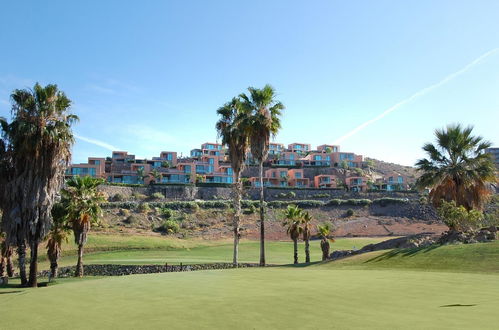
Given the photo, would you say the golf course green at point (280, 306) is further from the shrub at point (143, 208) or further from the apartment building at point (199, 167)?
the apartment building at point (199, 167)

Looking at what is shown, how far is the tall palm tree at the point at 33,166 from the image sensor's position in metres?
24.2

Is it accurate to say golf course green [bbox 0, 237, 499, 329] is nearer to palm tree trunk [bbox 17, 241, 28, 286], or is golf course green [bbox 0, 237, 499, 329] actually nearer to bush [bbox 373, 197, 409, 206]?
palm tree trunk [bbox 17, 241, 28, 286]

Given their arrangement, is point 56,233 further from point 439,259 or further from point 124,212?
point 124,212

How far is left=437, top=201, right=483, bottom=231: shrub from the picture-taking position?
26.6m

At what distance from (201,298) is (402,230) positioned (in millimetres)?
72238

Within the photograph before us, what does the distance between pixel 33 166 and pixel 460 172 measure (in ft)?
96.9

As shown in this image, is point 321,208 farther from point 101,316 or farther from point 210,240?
point 101,316

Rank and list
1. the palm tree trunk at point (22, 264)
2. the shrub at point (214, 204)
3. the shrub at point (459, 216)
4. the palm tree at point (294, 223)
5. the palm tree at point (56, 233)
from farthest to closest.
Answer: the shrub at point (214, 204)
the palm tree at point (294, 223)
the palm tree at point (56, 233)
the shrub at point (459, 216)
the palm tree trunk at point (22, 264)

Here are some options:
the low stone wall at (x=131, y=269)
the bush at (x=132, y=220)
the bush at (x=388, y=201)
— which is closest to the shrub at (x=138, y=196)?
the bush at (x=132, y=220)

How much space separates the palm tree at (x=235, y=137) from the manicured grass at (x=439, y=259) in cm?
1231

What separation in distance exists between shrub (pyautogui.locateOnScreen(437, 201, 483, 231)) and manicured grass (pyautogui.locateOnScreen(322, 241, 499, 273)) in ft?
12.5

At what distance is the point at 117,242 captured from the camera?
57000 mm

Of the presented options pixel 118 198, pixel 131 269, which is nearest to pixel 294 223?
pixel 131 269

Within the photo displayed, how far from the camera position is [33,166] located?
80.2 ft
